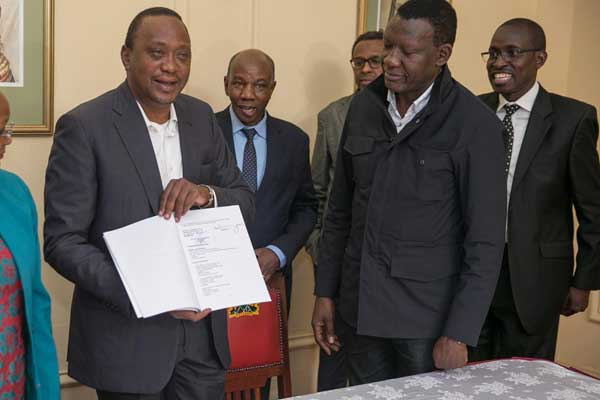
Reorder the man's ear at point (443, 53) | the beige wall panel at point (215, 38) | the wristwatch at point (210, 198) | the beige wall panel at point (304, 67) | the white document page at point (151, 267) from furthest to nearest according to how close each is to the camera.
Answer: the beige wall panel at point (304, 67)
the beige wall panel at point (215, 38)
the man's ear at point (443, 53)
the wristwatch at point (210, 198)
the white document page at point (151, 267)

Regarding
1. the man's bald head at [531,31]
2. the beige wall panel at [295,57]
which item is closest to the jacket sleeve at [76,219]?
the beige wall panel at [295,57]

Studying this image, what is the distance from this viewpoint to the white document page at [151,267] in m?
1.73

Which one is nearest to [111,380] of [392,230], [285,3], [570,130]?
[392,230]

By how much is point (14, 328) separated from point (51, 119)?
4.37 feet

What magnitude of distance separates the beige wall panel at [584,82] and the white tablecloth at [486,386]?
2794 millimetres

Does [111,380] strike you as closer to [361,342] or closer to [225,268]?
[225,268]

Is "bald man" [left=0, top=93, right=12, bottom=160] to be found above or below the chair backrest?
above

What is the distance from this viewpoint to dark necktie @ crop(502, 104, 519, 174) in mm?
2824

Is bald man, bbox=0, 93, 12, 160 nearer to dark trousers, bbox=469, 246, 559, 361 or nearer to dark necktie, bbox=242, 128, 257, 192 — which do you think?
dark necktie, bbox=242, 128, 257, 192

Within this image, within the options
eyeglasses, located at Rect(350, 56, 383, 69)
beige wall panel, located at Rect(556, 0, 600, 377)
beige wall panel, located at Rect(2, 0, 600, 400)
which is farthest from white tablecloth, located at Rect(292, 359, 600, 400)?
beige wall panel, located at Rect(556, 0, 600, 377)

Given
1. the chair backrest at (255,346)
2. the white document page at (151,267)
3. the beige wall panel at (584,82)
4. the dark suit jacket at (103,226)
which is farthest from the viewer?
the beige wall panel at (584,82)

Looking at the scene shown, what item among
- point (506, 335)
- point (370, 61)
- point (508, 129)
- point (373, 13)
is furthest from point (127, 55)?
point (373, 13)

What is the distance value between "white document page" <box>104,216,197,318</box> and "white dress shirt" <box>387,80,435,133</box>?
2.78 feet

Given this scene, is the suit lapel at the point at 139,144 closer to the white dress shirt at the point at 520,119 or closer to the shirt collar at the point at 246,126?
the shirt collar at the point at 246,126
